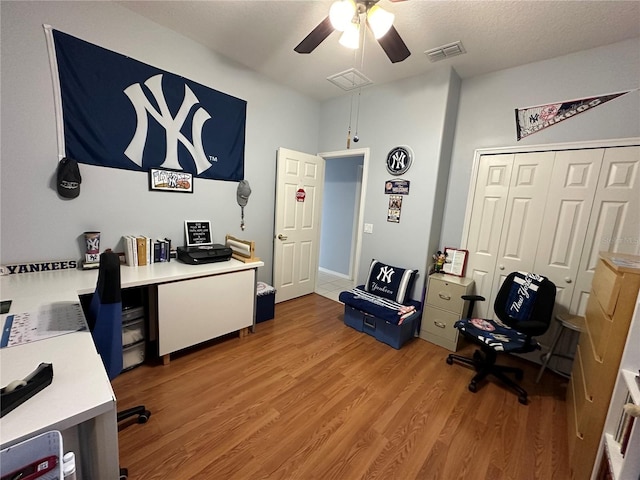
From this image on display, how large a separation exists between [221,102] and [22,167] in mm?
1668

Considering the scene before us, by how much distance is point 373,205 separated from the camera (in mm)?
3295

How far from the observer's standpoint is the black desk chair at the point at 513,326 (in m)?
1.97

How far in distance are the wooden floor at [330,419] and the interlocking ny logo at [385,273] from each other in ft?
2.62

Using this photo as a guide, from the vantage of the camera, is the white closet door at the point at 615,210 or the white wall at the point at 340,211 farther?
the white wall at the point at 340,211

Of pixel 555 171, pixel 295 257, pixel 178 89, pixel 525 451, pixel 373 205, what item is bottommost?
pixel 525 451

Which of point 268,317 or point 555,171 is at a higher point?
point 555,171

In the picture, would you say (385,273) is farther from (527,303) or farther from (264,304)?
(264,304)

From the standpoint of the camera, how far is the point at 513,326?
2055 mm

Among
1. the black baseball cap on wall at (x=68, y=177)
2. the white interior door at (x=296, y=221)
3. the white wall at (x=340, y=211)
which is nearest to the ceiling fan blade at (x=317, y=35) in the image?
the white interior door at (x=296, y=221)

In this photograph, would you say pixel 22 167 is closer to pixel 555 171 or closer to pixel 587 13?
pixel 587 13

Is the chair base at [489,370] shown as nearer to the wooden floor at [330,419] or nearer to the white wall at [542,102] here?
the wooden floor at [330,419]

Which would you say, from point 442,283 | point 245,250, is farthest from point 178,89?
point 442,283

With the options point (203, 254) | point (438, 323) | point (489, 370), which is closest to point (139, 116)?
point (203, 254)

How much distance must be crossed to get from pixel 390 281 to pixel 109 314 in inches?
98.4
